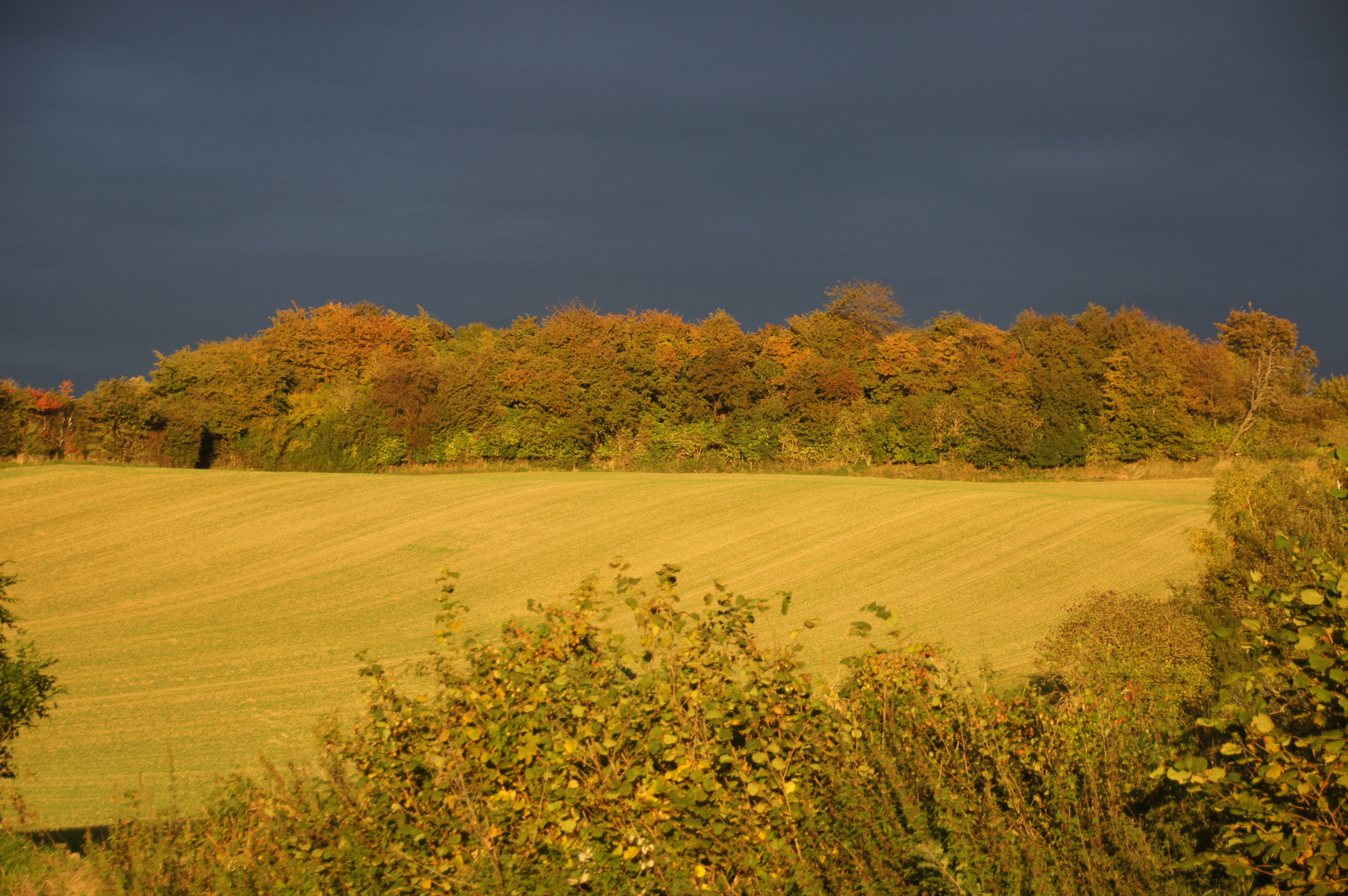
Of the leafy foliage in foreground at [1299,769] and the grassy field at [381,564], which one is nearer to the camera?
the leafy foliage in foreground at [1299,769]

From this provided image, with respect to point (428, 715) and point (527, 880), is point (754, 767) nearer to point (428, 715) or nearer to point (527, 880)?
point (527, 880)

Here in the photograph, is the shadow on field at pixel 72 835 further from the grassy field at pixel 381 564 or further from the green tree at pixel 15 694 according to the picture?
the green tree at pixel 15 694

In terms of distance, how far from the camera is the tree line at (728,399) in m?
35.7


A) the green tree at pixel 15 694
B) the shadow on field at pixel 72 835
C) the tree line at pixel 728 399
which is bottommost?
the shadow on field at pixel 72 835

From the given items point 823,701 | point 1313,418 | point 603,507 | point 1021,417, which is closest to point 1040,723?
point 823,701

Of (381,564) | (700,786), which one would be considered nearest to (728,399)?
(381,564)

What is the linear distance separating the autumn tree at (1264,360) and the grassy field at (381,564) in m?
7.80

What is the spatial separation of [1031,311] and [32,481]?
40.9 m

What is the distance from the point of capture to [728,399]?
38.9 m

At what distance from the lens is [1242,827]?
2715mm

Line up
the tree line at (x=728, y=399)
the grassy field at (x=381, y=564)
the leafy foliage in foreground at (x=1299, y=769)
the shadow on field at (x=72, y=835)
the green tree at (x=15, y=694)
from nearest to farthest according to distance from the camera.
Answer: the leafy foliage in foreground at (x=1299, y=769)
the green tree at (x=15, y=694)
the shadow on field at (x=72, y=835)
the grassy field at (x=381, y=564)
the tree line at (x=728, y=399)

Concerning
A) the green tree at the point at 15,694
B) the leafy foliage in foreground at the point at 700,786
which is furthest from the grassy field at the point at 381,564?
the leafy foliage in foreground at the point at 700,786

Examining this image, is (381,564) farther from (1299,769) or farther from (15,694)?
(1299,769)

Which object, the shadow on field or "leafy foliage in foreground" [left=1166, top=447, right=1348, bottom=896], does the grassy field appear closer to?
the shadow on field
